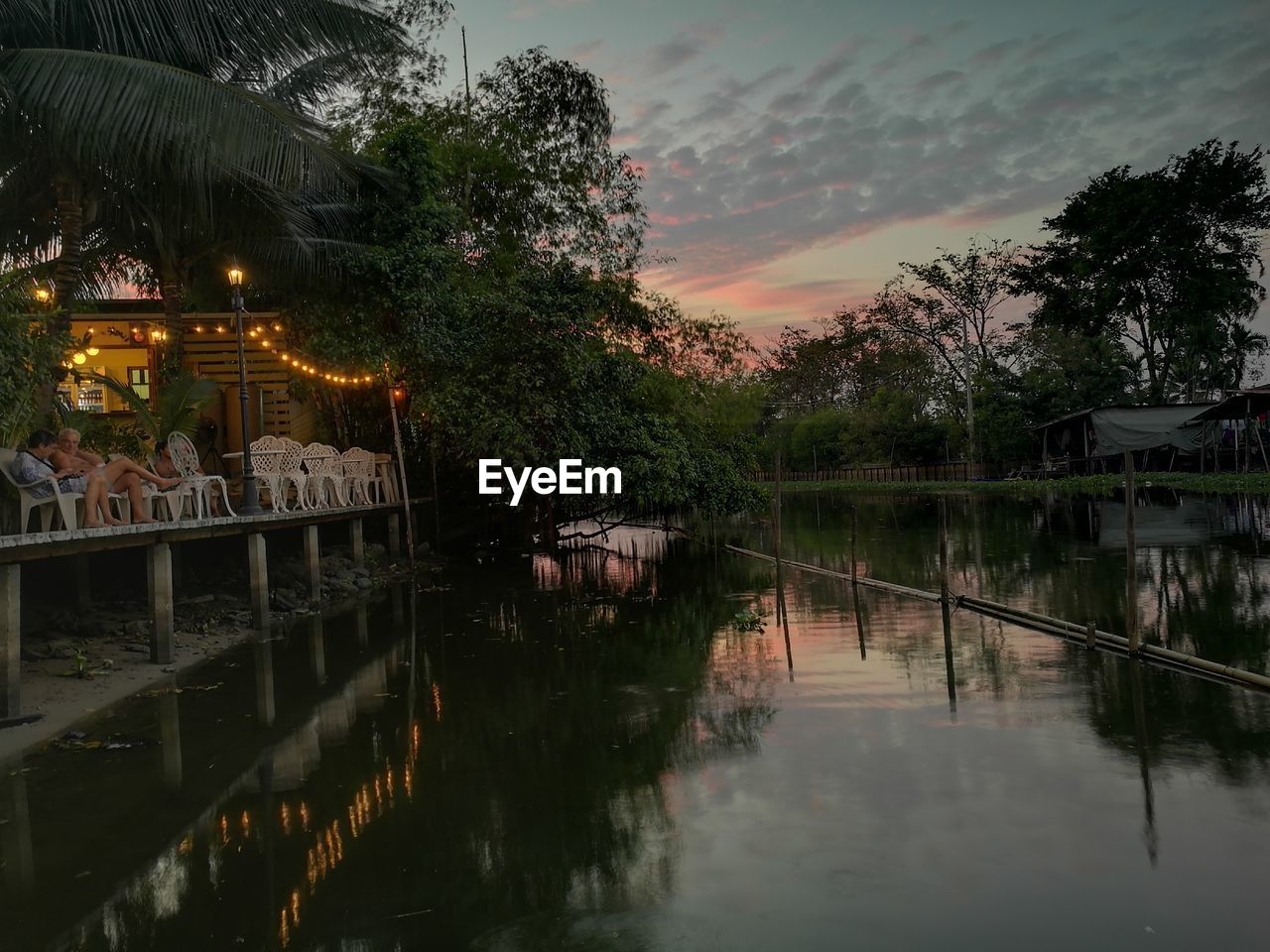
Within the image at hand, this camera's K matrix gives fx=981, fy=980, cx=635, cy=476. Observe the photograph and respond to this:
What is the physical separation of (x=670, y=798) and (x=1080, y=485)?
32690 mm

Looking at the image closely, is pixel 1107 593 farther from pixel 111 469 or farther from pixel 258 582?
pixel 111 469

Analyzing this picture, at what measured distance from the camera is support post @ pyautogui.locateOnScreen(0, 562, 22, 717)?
7312 millimetres

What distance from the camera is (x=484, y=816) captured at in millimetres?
5680

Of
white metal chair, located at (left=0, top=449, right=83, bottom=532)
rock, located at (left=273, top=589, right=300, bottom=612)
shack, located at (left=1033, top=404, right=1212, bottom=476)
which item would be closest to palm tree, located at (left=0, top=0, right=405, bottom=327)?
white metal chair, located at (left=0, top=449, right=83, bottom=532)

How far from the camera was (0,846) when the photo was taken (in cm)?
536

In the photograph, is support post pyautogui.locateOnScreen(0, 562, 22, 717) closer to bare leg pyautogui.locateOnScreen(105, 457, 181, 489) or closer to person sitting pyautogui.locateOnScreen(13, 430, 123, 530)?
person sitting pyautogui.locateOnScreen(13, 430, 123, 530)

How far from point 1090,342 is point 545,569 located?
31.3m

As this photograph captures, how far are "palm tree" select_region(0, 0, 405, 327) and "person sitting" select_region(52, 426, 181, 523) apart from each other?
3048 millimetres

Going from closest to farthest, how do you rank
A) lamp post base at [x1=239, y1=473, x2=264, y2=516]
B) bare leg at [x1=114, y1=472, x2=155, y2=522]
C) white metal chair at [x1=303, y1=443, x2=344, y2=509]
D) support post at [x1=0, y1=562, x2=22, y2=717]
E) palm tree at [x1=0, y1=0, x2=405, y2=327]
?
1. support post at [x1=0, y1=562, x2=22, y2=717]
2. bare leg at [x1=114, y1=472, x2=155, y2=522]
3. palm tree at [x1=0, y1=0, x2=405, y2=327]
4. lamp post base at [x1=239, y1=473, x2=264, y2=516]
5. white metal chair at [x1=303, y1=443, x2=344, y2=509]

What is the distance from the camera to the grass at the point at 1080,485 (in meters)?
28.5

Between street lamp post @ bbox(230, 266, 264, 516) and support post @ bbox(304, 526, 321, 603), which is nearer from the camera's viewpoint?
street lamp post @ bbox(230, 266, 264, 516)

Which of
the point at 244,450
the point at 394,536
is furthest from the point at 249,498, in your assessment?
the point at 394,536

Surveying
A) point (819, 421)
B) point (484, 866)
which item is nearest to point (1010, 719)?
point (484, 866)

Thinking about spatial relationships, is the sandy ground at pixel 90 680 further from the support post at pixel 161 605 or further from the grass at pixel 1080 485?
the grass at pixel 1080 485
